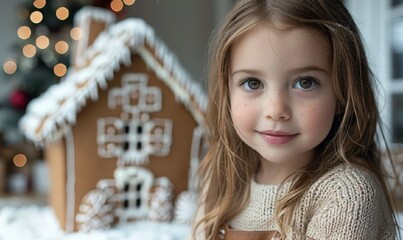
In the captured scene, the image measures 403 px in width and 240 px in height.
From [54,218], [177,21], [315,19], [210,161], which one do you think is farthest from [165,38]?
[315,19]

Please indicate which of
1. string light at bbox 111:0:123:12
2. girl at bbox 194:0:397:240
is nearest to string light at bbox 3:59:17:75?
string light at bbox 111:0:123:12

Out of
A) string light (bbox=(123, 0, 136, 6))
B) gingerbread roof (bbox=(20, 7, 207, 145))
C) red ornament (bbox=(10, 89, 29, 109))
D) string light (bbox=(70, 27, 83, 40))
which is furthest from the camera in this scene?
string light (bbox=(123, 0, 136, 6))

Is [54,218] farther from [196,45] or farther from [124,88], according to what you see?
[196,45]

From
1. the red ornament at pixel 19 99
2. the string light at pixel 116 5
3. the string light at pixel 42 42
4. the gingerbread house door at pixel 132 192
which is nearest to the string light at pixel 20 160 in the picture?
the red ornament at pixel 19 99

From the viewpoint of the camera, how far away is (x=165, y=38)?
2963 mm

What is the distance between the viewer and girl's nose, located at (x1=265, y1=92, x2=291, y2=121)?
1.81 ft

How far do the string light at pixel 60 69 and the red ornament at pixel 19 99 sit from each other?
0.17 metres

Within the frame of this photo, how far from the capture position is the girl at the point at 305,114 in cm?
55

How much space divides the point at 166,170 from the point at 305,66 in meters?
0.54

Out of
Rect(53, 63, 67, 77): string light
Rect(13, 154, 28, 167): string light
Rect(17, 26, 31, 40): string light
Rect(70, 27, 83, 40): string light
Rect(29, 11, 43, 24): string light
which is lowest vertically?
Rect(13, 154, 28, 167): string light

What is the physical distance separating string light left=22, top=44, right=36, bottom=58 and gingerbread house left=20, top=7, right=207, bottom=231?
1.42 meters

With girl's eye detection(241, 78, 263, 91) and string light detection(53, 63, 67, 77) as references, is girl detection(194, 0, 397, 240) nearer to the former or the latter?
girl's eye detection(241, 78, 263, 91)

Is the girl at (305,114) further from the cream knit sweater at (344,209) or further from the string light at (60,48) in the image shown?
the string light at (60,48)

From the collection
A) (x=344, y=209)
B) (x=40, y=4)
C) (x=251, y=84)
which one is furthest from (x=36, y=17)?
(x=344, y=209)
